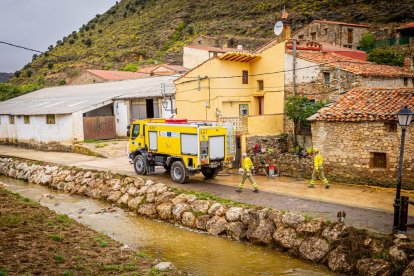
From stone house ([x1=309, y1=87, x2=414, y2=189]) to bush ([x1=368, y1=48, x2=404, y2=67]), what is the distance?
63.9ft

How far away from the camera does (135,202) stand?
16.6 meters

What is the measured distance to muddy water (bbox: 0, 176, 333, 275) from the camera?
1058 cm

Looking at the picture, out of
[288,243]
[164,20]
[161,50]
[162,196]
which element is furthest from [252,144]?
[164,20]

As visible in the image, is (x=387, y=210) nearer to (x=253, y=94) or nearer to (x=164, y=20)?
(x=253, y=94)

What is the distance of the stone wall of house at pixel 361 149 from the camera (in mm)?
14914

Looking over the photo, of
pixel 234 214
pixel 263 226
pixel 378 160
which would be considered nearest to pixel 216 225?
pixel 234 214

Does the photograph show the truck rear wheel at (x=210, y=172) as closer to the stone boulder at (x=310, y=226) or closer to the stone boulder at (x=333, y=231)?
the stone boulder at (x=310, y=226)

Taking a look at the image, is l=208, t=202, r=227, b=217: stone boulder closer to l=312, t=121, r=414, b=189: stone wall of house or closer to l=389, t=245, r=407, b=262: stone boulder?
l=389, t=245, r=407, b=262: stone boulder

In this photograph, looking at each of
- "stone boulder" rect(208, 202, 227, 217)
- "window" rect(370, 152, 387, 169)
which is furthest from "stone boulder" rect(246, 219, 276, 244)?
"window" rect(370, 152, 387, 169)

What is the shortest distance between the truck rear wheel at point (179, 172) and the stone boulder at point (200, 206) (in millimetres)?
2845

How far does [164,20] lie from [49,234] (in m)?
78.0

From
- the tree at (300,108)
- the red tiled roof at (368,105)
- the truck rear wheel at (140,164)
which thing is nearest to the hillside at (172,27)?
the tree at (300,108)

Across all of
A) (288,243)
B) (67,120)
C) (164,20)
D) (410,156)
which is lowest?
(288,243)

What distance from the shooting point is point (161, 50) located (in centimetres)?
7338
